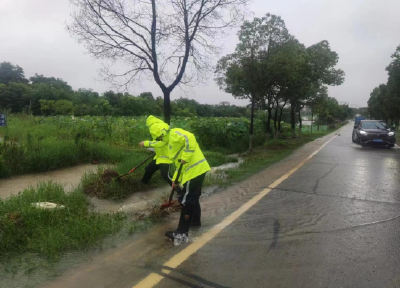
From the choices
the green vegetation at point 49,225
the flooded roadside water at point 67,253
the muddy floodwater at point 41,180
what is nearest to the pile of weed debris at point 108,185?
the flooded roadside water at point 67,253

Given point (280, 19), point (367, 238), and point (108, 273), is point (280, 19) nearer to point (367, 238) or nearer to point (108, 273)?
point (367, 238)

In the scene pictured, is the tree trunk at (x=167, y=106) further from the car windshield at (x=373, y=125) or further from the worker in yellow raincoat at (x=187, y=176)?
the car windshield at (x=373, y=125)

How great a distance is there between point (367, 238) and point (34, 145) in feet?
24.5

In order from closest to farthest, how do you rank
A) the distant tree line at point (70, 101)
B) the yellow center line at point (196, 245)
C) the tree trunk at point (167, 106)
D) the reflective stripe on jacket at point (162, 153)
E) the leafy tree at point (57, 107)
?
1. the yellow center line at point (196, 245)
2. the reflective stripe on jacket at point (162, 153)
3. the tree trunk at point (167, 106)
4. the leafy tree at point (57, 107)
5. the distant tree line at point (70, 101)

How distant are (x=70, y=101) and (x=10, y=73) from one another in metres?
29.6

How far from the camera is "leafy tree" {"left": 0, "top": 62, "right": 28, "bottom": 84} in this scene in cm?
6438

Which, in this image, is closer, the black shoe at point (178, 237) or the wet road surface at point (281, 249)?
the wet road surface at point (281, 249)

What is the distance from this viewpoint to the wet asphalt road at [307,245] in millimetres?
3129

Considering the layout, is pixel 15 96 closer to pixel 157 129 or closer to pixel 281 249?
pixel 157 129

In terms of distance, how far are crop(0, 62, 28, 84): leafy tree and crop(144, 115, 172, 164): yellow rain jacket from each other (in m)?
68.1

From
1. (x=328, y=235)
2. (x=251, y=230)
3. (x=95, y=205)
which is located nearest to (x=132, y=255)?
(x=251, y=230)

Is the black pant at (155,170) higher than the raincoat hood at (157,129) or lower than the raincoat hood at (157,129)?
lower

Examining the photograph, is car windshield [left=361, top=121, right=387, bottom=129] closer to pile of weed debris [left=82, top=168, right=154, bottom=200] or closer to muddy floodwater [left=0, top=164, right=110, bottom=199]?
muddy floodwater [left=0, top=164, right=110, bottom=199]

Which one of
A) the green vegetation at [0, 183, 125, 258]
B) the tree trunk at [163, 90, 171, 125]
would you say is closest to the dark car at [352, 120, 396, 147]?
the tree trunk at [163, 90, 171, 125]
